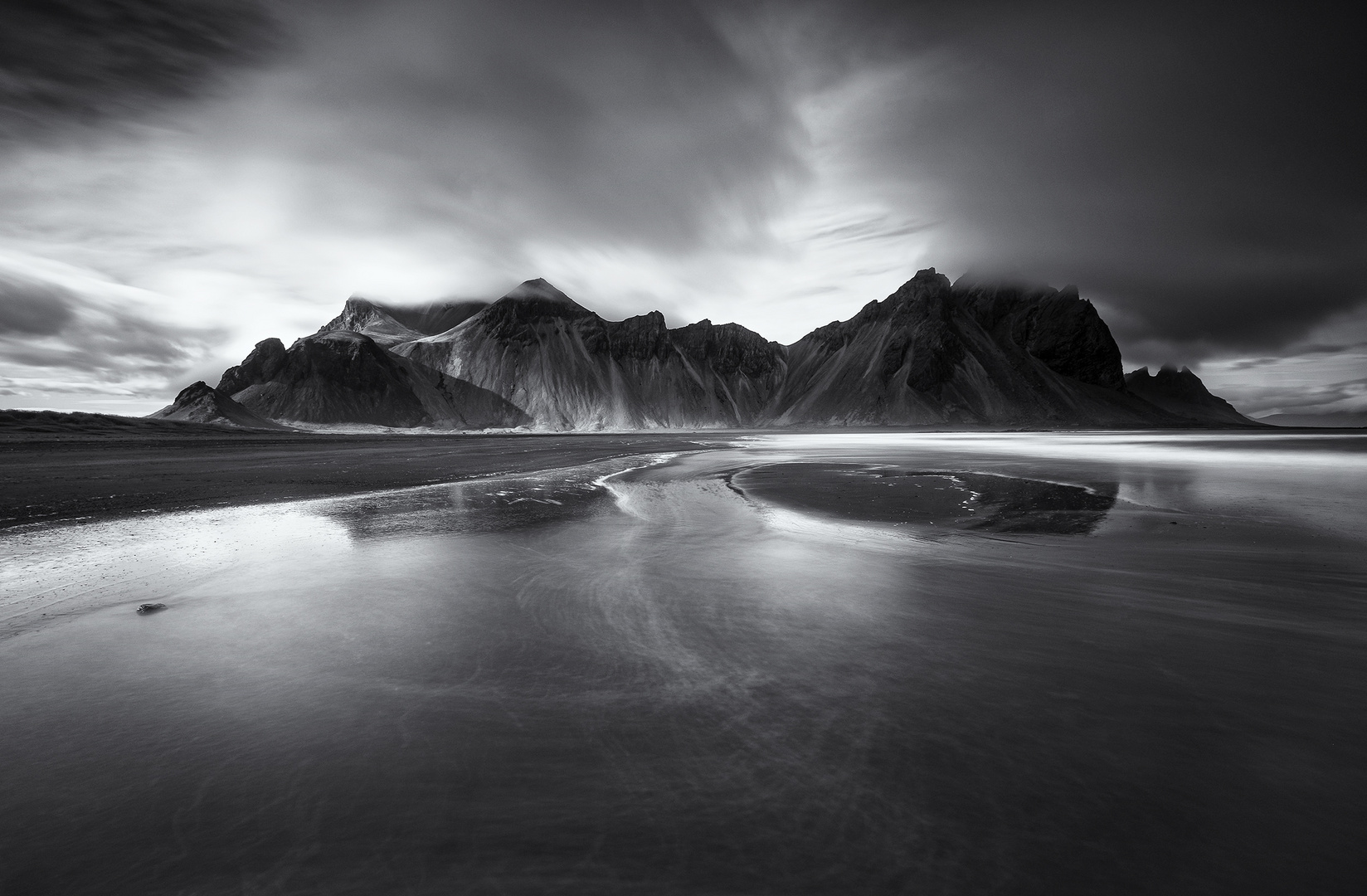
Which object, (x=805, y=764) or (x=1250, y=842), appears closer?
(x=1250, y=842)

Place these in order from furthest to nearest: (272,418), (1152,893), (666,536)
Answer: (272,418) < (666,536) < (1152,893)

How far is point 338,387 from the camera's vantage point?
177250mm

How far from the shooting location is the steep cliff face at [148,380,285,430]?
14238 centimetres

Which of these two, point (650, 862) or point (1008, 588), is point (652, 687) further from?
point (1008, 588)

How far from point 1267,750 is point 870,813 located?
337cm

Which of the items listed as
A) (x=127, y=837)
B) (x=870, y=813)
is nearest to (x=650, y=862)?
(x=870, y=813)

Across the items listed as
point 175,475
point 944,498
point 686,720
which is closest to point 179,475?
point 175,475

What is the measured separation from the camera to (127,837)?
348 centimetres

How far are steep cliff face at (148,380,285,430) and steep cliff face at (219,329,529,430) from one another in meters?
11.5

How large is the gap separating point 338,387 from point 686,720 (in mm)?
202988

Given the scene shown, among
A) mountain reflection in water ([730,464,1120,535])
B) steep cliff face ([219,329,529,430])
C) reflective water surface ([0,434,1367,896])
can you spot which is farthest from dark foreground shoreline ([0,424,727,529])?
steep cliff face ([219,329,529,430])

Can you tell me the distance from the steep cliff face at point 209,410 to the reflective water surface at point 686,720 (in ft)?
533

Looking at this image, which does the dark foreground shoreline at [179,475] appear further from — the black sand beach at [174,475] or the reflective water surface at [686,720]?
the reflective water surface at [686,720]

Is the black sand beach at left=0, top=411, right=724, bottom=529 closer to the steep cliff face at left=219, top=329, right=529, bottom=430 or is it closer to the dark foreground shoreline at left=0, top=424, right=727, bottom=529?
the dark foreground shoreline at left=0, top=424, right=727, bottom=529
